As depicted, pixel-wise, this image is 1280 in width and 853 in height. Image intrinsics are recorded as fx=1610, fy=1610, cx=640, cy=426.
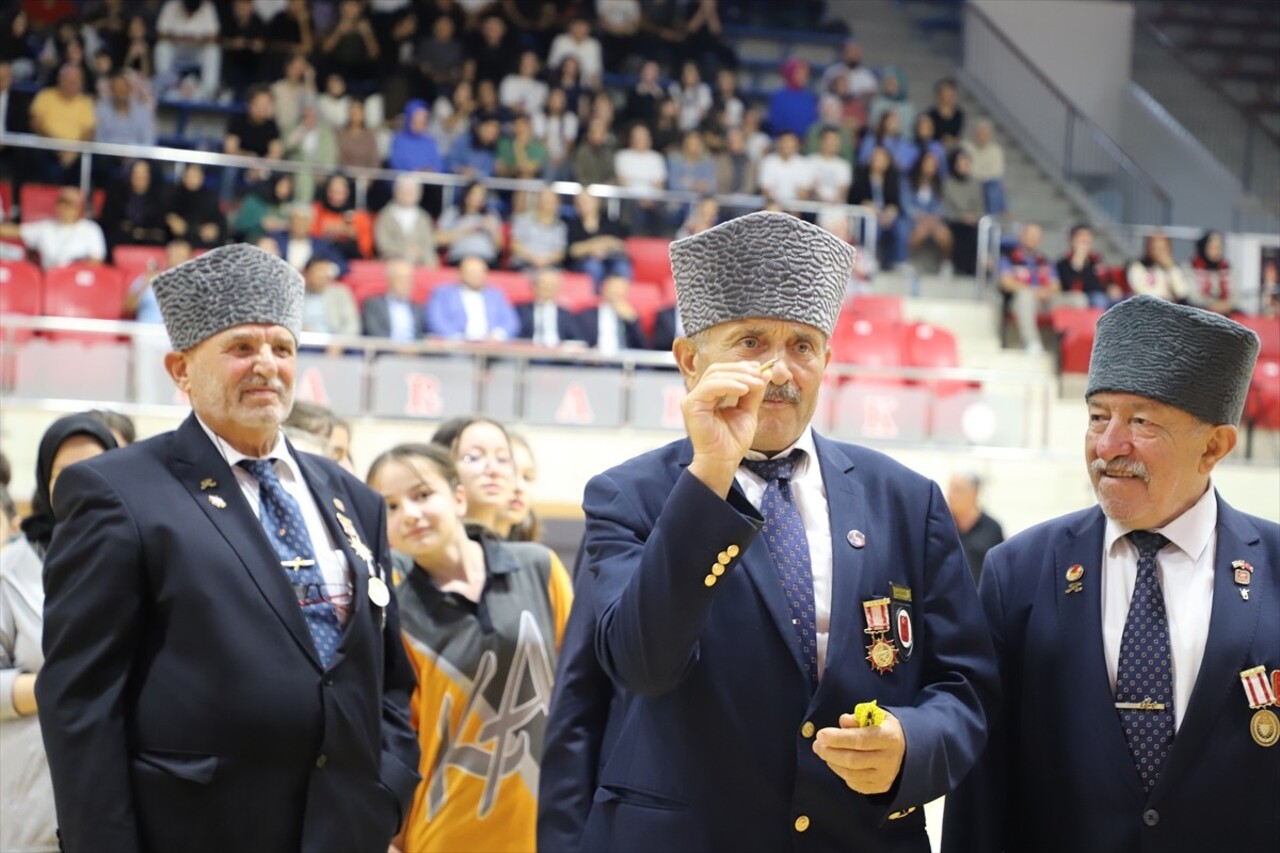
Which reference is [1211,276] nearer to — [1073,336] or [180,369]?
[1073,336]

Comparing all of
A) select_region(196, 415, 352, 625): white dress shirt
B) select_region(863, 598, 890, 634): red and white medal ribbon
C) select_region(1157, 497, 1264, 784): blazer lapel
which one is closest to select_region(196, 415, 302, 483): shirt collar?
select_region(196, 415, 352, 625): white dress shirt

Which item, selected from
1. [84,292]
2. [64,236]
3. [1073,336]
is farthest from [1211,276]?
[64,236]

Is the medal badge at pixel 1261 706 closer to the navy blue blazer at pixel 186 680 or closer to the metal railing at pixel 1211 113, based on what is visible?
the navy blue blazer at pixel 186 680

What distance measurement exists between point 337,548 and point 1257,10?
17.8m

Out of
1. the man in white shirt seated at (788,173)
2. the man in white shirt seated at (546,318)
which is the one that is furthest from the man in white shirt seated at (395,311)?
the man in white shirt seated at (788,173)

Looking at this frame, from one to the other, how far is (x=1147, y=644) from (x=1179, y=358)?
1.61ft

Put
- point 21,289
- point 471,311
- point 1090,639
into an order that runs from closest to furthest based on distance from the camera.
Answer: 1. point 1090,639
2. point 21,289
3. point 471,311

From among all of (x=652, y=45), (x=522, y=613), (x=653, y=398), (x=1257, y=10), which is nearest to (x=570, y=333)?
(x=653, y=398)

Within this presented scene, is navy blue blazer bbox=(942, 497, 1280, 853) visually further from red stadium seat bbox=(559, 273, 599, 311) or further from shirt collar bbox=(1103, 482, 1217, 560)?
red stadium seat bbox=(559, 273, 599, 311)

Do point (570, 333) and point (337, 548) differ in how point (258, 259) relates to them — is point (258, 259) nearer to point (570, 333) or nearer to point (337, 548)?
point (337, 548)

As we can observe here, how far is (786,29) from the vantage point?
17.9 metres

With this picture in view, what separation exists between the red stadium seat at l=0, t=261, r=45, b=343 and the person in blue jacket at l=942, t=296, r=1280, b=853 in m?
8.69

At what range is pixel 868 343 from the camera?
11.8 m

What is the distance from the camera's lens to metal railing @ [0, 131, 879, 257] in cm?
1234
